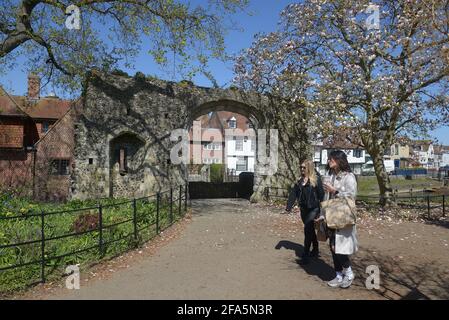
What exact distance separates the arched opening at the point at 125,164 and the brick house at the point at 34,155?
8174 mm

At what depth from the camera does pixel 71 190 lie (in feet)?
46.4

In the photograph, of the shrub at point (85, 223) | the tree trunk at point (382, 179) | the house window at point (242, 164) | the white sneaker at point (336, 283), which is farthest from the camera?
the house window at point (242, 164)

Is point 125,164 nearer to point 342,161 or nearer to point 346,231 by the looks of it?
point 342,161

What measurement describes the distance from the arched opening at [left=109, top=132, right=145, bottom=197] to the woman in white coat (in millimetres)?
10532

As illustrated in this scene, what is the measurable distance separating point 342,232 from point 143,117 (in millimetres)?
11002

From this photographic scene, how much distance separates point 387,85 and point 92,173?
35.4ft

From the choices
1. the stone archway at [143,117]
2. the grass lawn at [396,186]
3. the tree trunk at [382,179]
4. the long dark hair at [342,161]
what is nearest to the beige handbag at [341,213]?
the long dark hair at [342,161]

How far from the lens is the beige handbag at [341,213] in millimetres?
5051

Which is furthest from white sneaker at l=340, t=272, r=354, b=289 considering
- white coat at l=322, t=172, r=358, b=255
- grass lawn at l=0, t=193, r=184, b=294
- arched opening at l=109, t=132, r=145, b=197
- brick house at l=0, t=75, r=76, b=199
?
brick house at l=0, t=75, r=76, b=199

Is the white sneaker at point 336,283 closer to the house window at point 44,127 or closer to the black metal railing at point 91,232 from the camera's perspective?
the black metal railing at point 91,232

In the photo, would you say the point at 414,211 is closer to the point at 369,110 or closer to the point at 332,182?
the point at 369,110

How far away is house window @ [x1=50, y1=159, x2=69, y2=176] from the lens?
22744 millimetres

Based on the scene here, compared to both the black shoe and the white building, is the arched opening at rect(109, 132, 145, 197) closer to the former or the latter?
the black shoe
